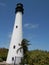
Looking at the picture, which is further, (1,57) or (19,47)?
(1,57)

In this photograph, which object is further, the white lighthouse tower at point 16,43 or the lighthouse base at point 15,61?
the white lighthouse tower at point 16,43

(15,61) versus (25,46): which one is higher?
(25,46)

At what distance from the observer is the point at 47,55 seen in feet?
180

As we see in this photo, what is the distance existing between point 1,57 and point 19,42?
11801 mm

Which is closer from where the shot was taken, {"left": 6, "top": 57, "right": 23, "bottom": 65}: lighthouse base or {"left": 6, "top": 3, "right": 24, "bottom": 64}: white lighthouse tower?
{"left": 6, "top": 57, "right": 23, "bottom": 65}: lighthouse base

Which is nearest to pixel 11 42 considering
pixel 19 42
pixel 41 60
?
pixel 19 42

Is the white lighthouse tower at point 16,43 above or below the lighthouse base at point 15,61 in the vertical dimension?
above

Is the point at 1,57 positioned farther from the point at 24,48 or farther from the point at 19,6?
the point at 19,6

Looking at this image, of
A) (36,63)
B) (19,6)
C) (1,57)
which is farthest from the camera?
(1,57)

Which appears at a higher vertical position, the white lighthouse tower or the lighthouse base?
the white lighthouse tower

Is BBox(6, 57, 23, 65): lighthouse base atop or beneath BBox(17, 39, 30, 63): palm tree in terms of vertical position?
beneath

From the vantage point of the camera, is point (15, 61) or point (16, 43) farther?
point (16, 43)

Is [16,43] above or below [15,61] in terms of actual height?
above

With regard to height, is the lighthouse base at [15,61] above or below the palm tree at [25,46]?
below
